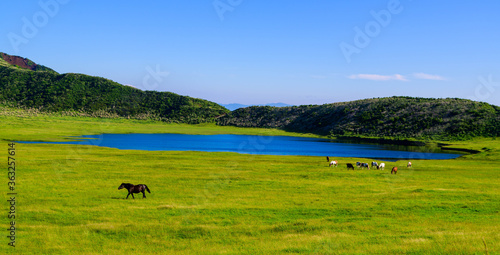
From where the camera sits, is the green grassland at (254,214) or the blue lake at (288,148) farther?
the blue lake at (288,148)

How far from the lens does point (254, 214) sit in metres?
29.3

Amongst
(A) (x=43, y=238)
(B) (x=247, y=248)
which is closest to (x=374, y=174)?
(B) (x=247, y=248)

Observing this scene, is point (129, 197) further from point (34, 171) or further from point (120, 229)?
point (34, 171)

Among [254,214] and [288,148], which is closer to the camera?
[254,214]

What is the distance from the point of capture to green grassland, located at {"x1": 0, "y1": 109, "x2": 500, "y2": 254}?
21.6 metres

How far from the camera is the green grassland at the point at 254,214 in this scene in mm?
21609

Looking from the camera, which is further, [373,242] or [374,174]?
[374,174]

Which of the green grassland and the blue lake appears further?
the blue lake

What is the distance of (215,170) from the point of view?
5662cm

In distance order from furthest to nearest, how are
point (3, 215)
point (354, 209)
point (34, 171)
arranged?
point (34, 171) < point (354, 209) < point (3, 215)

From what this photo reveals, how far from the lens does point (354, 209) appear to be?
31.0 metres

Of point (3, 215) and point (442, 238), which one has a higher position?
point (442, 238)

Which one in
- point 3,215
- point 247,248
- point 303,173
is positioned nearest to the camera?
point 247,248

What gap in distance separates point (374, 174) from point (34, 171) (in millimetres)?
44638
